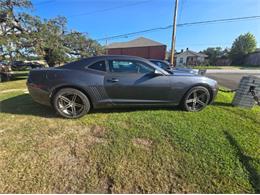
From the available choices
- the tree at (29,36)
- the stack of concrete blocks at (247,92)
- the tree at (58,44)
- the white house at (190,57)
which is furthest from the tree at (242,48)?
the stack of concrete blocks at (247,92)

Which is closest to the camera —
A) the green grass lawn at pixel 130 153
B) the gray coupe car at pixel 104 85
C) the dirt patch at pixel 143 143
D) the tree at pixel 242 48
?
the green grass lawn at pixel 130 153

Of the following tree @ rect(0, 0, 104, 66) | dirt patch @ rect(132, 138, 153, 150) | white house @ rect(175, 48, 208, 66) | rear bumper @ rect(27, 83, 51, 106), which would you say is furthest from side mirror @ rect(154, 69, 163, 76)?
white house @ rect(175, 48, 208, 66)

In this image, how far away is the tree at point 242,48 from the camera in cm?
5359

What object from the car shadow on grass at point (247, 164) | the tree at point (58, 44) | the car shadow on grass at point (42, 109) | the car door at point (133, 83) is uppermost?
the tree at point (58, 44)

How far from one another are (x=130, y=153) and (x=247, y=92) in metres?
3.94

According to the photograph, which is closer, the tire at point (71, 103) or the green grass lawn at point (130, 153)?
the green grass lawn at point (130, 153)

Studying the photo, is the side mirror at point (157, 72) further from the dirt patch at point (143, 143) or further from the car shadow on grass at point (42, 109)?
the dirt patch at point (143, 143)

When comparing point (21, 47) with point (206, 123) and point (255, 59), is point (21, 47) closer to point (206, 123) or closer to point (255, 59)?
point (206, 123)

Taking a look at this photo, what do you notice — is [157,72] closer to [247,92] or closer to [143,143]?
[143,143]

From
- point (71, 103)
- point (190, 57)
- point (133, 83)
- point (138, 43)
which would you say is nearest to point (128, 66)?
point (133, 83)

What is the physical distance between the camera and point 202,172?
2.13m

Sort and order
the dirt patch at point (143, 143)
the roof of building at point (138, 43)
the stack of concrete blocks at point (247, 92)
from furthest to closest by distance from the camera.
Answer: the roof of building at point (138, 43) → the stack of concrete blocks at point (247, 92) → the dirt patch at point (143, 143)

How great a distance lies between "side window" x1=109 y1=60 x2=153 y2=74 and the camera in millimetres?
3648

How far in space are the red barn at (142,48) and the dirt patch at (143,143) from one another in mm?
37671
